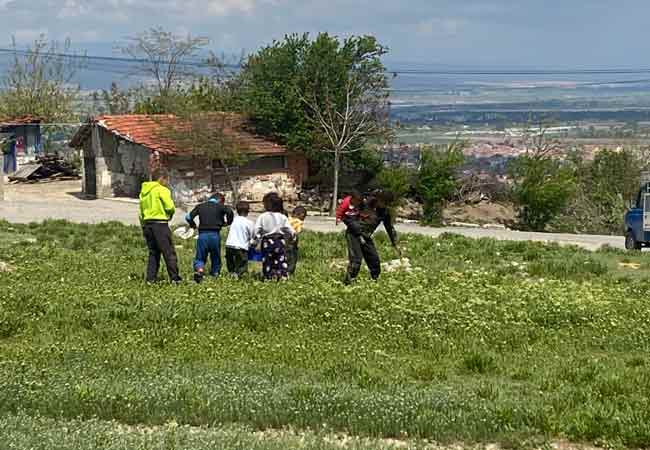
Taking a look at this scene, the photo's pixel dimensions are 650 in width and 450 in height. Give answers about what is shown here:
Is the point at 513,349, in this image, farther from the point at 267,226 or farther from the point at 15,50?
the point at 15,50

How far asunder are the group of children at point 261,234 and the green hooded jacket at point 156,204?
29 mm

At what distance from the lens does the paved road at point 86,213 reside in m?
33.0

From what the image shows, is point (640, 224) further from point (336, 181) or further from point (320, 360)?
point (336, 181)

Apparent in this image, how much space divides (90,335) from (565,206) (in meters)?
38.1

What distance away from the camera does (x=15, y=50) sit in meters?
67.6

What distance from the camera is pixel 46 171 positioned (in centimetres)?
5122

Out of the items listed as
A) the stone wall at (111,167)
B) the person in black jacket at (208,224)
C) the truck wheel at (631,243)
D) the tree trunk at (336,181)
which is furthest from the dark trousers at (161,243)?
the tree trunk at (336,181)

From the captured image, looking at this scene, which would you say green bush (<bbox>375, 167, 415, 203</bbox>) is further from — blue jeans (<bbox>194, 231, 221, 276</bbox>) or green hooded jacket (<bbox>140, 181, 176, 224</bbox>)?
green hooded jacket (<bbox>140, 181, 176, 224</bbox>)

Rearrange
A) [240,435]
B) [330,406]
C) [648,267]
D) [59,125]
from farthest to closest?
[59,125]
[648,267]
[330,406]
[240,435]

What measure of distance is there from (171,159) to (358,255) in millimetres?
27907

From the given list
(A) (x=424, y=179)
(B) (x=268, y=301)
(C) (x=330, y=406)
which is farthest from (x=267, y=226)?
(A) (x=424, y=179)

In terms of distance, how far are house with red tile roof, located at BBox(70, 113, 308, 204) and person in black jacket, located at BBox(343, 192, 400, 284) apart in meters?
26.7

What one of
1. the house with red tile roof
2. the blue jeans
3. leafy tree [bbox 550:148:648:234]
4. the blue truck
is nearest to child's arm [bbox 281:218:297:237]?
the blue jeans

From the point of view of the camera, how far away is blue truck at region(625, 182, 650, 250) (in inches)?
1031
